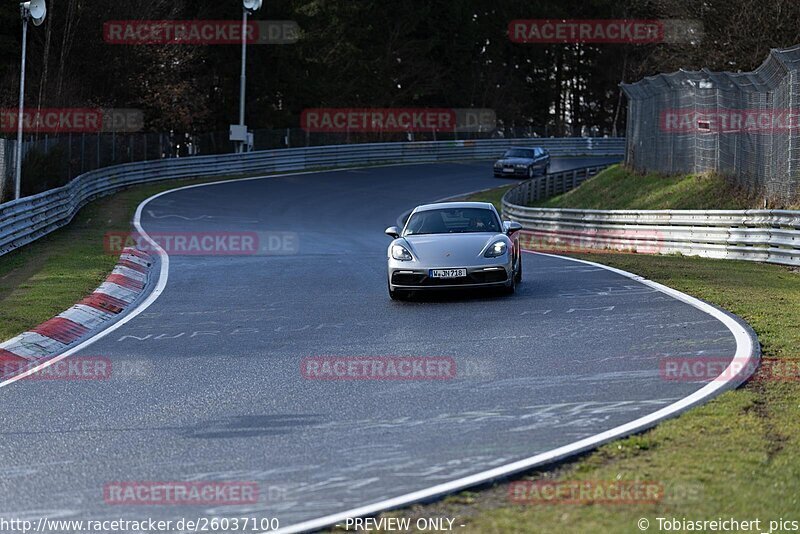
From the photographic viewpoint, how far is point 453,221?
1734 cm

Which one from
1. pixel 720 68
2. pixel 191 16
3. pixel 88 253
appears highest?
pixel 191 16

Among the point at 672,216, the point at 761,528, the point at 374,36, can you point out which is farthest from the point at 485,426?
the point at 374,36

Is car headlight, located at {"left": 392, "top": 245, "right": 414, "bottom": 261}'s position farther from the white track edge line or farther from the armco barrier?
the armco barrier

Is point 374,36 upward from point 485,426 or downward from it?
upward

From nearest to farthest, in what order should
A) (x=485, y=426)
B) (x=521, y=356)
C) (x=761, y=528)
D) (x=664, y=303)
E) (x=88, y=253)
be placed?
1. (x=761, y=528)
2. (x=485, y=426)
3. (x=521, y=356)
4. (x=664, y=303)
5. (x=88, y=253)

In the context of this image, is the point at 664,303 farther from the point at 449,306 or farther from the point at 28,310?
the point at 28,310

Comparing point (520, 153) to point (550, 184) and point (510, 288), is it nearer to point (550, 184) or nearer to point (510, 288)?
point (550, 184)

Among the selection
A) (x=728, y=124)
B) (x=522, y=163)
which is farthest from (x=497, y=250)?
(x=522, y=163)

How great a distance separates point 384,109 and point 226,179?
2940cm

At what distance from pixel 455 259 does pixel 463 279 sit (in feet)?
0.97

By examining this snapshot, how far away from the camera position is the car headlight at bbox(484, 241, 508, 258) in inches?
627

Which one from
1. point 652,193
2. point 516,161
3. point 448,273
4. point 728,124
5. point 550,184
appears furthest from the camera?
point 516,161

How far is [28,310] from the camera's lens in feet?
49.7

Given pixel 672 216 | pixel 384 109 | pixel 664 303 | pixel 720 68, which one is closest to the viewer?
pixel 664 303
